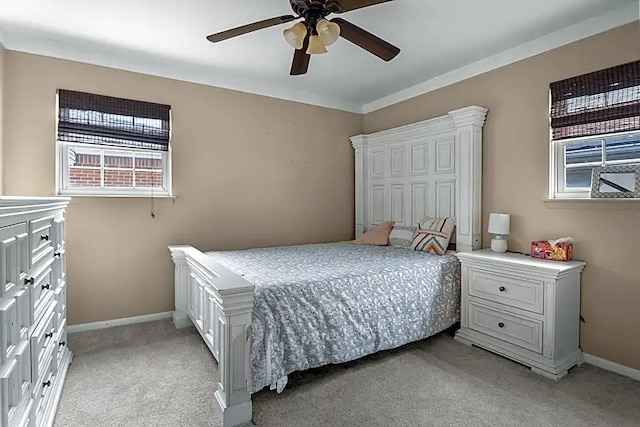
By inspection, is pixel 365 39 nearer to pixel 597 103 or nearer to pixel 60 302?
pixel 597 103

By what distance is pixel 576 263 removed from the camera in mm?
2529

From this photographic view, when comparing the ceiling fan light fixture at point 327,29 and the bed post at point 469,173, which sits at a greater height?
the ceiling fan light fixture at point 327,29

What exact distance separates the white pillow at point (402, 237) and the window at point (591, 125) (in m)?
1.37

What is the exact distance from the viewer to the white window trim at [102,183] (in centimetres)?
307

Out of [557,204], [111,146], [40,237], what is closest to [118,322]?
Answer: [111,146]

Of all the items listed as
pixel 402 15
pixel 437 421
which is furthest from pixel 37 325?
pixel 402 15

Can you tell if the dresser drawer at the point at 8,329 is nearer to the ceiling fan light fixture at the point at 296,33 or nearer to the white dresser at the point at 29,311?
the white dresser at the point at 29,311

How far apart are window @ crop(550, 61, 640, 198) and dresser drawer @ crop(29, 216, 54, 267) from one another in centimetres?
339

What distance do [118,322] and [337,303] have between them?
7.50 feet

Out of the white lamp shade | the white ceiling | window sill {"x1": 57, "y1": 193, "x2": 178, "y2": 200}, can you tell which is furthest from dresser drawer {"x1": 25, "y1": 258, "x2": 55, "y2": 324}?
the white lamp shade

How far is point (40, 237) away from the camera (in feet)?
5.46

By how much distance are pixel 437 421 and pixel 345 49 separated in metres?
2.87

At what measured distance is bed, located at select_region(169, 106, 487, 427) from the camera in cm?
190

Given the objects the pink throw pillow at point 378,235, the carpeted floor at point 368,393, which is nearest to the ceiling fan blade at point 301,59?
the pink throw pillow at point 378,235
